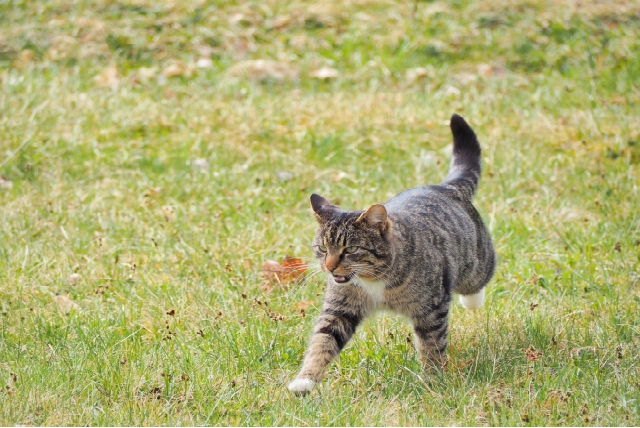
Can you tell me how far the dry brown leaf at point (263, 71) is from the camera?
8102mm

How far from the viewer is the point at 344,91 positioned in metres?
7.88

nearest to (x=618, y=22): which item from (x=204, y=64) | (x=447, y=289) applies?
(x=204, y=64)

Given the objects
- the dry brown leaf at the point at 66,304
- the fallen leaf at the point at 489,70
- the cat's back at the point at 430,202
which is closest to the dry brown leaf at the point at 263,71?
the fallen leaf at the point at 489,70

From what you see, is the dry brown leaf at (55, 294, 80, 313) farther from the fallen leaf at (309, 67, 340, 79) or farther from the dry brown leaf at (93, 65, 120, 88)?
the fallen leaf at (309, 67, 340, 79)

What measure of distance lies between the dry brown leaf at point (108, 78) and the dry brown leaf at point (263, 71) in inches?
40.6

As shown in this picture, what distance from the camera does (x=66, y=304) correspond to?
425 centimetres

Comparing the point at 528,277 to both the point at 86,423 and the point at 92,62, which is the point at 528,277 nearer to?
the point at 86,423

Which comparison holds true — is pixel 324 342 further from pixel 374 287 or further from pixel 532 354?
pixel 532 354

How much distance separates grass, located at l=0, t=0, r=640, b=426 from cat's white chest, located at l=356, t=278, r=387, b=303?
250mm

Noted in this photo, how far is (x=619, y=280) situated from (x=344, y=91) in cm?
389

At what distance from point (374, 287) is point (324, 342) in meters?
0.31

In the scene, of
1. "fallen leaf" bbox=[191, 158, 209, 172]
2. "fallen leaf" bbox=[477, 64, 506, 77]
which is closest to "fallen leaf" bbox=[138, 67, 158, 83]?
"fallen leaf" bbox=[191, 158, 209, 172]

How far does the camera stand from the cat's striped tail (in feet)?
14.9

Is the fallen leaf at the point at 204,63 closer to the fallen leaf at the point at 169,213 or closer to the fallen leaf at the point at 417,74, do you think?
the fallen leaf at the point at 417,74
